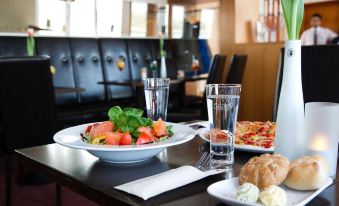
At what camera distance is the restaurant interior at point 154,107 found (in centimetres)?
76

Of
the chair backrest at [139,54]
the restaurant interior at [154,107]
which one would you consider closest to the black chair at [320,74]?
the restaurant interior at [154,107]

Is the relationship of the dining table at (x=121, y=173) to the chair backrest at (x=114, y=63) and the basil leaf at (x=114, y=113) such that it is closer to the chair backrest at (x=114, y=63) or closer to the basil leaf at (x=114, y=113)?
the basil leaf at (x=114, y=113)

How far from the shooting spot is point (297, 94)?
818mm

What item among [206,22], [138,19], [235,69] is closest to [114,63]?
[138,19]

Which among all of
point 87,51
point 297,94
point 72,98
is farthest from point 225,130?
point 87,51

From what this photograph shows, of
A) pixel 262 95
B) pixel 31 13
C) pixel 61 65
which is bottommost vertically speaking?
pixel 262 95

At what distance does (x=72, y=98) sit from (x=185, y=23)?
8.77ft

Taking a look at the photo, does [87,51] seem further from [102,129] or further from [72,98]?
[102,129]

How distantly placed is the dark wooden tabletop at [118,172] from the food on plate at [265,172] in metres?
0.07

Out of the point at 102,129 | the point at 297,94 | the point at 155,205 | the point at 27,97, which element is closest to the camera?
the point at 155,205

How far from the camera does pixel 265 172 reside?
67 cm

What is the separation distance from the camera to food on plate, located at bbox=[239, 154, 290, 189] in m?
0.66

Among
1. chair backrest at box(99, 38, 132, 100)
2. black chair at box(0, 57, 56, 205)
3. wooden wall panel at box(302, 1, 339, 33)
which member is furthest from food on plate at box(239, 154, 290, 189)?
wooden wall panel at box(302, 1, 339, 33)

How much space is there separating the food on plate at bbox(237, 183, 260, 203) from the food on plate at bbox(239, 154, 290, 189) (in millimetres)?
41
